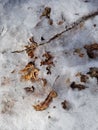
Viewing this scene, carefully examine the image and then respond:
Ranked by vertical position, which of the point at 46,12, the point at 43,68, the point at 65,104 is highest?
the point at 46,12

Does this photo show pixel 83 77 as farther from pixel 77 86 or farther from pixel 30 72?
pixel 30 72

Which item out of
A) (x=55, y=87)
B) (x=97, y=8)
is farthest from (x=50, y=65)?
(x=97, y=8)

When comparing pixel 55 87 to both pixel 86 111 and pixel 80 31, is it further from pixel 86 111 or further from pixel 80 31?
pixel 80 31

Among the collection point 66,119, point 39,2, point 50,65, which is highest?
point 39,2

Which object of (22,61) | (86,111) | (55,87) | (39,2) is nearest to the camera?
(86,111)

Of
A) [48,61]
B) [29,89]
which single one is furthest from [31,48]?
[29,89]
